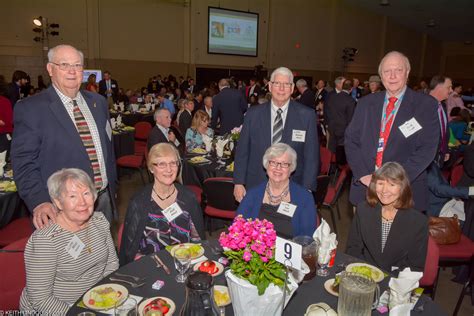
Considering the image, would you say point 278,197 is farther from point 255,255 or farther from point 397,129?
point 255,255

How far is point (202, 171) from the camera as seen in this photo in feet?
15.0

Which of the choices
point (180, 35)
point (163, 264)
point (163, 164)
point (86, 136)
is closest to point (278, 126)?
point (163, 164)

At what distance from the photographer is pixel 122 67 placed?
45.9ft

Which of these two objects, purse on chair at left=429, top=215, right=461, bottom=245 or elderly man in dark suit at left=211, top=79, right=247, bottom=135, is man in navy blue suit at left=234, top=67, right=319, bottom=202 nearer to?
purse on chair at left=429, top=215, right=461, bottom=245

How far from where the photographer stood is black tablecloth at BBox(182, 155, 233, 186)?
4449 mm

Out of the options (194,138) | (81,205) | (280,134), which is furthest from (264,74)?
(81,205)

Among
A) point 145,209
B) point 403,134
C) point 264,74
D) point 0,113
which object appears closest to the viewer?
point 145,209

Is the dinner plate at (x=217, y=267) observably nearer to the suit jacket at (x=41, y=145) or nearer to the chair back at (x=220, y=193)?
the suit jacket at (x=41, y=145)

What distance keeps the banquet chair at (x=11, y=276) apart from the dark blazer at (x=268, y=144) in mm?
1797

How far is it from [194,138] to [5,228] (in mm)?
2625

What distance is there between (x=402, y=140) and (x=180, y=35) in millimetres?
13421

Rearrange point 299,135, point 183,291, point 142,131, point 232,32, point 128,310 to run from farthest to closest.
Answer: point 232,32, point 142,131, point 299,135, point 183,291, point 128,310

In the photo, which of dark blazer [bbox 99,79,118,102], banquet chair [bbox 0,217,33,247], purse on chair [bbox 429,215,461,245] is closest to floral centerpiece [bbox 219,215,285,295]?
purse on chair [bbox 429,215,461,245]

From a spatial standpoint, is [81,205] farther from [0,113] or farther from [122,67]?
[122,67]
